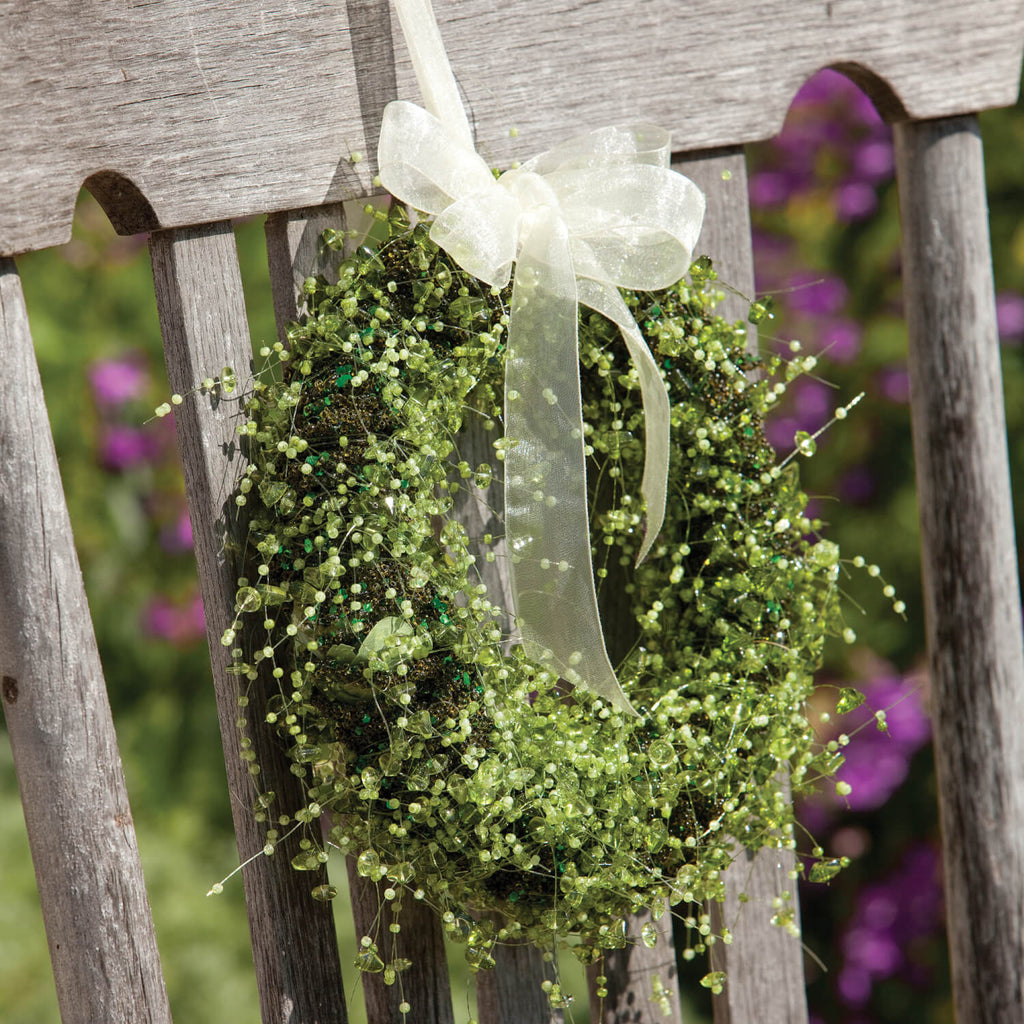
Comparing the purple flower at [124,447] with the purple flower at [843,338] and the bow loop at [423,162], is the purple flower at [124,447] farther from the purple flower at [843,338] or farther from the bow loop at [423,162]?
the bow loop at [423,162]

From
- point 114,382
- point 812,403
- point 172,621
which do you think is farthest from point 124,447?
point 812,403

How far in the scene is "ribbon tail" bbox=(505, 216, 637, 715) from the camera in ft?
2.85

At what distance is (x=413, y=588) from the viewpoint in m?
0.85

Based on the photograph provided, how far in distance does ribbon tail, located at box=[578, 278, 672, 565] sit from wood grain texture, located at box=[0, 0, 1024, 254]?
152mm

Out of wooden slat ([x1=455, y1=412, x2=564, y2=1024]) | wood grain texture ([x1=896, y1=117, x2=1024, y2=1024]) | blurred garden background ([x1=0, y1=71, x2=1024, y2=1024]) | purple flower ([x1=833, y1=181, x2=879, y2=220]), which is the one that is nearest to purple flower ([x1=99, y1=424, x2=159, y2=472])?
blurred garden background ([x1=0, y1=71, x2=1024, y2=1024])

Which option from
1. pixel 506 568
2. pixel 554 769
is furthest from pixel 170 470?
pixel 554 769

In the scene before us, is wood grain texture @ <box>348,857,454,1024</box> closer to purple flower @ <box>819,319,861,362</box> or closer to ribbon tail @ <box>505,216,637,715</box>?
ribbon tail @ <box>505,216,637,715</box>

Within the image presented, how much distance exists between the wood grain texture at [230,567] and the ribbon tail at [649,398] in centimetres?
27

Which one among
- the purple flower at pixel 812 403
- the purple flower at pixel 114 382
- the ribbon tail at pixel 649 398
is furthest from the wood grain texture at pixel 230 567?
the purple flower at pixel 114 382

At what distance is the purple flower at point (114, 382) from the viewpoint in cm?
241

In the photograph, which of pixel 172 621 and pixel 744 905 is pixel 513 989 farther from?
pixel 172 621

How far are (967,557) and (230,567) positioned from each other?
0.76 metres

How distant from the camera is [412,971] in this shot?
1.00 metres

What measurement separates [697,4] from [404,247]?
359 mm
